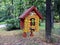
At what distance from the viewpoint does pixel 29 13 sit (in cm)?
1210

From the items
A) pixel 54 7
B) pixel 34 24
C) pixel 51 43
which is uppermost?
pixel 54 7

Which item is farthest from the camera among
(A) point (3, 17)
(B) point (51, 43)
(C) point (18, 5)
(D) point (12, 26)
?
(A) point (3, 17)

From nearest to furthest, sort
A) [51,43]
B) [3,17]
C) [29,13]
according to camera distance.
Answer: [51,43], [29,13], [3,17]

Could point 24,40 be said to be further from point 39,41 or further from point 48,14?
point 48,14

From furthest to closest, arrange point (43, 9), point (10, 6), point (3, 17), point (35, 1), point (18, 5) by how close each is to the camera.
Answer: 1. point (3, 17)
2. point (10, 6)
3. point (43, 9)
4. point (18, 5)
5. point (35, 1)

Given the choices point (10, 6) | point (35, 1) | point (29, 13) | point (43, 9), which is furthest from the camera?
point (10, 6)

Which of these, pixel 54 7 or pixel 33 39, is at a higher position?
pixel 54 7

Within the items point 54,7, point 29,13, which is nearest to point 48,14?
point 29,13

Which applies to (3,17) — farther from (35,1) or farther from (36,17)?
(36,17)

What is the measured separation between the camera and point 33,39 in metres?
11.3

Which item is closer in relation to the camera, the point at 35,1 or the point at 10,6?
the point at 35,1

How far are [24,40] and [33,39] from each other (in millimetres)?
553

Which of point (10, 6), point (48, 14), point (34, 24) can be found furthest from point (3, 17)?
point (48, 14)

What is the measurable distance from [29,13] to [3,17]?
17.1 meters
